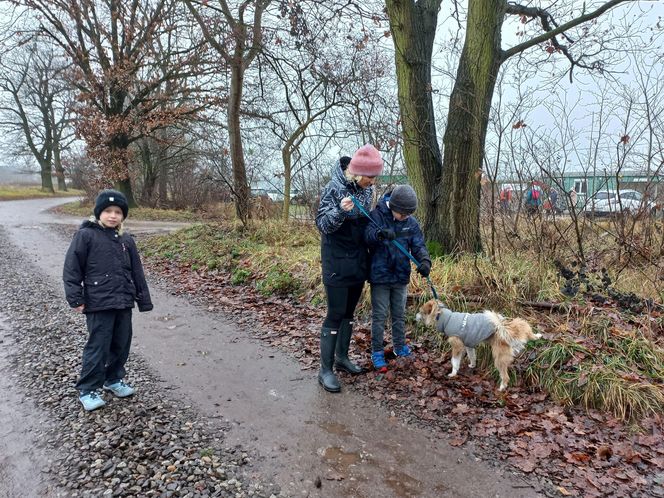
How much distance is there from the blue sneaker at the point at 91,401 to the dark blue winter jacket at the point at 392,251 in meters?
2.59

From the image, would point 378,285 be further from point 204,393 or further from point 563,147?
point 563,147

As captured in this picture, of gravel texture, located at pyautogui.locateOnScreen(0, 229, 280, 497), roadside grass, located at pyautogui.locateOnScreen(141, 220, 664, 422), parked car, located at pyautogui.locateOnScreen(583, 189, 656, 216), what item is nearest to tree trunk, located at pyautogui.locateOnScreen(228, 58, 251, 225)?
roadside grass, located at pyautogui.locateOnScreen(141, 220, 664, 422)

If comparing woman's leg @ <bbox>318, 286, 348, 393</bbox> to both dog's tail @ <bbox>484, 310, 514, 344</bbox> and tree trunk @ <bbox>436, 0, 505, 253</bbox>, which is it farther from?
tree trunk @ <bbox>436, 0, 505, 253</bbox>

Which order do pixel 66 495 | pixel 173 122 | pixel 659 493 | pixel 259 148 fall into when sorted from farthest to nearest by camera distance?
pixel 173 122 < pixel 259 148 < pixel 659 493 < pixel 66 495

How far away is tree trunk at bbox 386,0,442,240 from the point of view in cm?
669

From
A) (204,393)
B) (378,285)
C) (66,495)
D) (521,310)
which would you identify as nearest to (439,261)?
(521,310)

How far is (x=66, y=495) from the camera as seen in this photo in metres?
2.65

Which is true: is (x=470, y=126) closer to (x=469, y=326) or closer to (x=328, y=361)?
(x=469, y=326)

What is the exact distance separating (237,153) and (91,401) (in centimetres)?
976

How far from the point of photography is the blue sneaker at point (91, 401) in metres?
3.58

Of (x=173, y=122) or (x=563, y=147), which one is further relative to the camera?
(x=173, y=122)

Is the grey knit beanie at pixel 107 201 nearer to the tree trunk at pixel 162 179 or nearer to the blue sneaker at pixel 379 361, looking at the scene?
the blue sneaker at pixel 379 361

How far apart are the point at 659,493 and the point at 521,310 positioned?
2.30m

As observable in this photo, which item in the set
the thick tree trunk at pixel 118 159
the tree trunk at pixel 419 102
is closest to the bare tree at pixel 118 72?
the thick tree trunk at pixel 118 159
